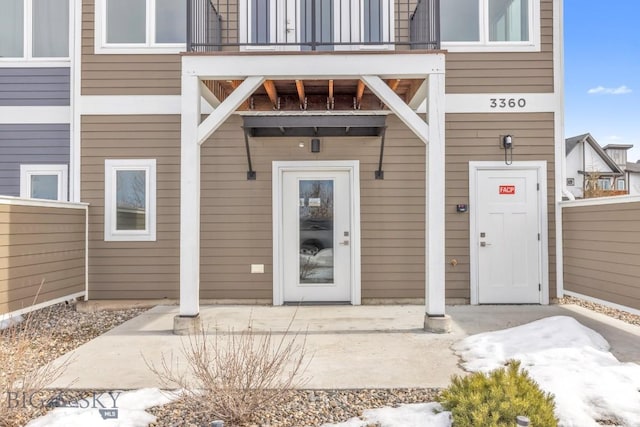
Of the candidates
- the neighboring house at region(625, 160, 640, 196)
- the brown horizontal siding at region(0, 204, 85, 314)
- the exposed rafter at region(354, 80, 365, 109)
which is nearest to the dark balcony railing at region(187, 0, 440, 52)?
the exposed rafter at region(354, 80, 365, 109)

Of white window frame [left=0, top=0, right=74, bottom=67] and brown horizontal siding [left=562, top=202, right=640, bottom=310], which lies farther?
white window frame [left=0, top=0, right=74, bottom=67]

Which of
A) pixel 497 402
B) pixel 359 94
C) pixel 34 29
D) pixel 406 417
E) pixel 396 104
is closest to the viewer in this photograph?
pixel 497 402

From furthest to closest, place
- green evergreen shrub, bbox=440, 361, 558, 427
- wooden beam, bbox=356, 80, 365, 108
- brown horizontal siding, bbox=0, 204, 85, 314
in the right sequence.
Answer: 1. wooden beam, bbox=356, 80, 365, 108
2. brown horizontal siding, bbox=0, 204, 85, 314
3. green evergreen shrub, bbox=440, 361, 558, 427

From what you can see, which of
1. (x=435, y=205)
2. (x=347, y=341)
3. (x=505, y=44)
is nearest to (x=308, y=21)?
(x=505, y=44)

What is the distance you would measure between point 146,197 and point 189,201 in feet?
5.74

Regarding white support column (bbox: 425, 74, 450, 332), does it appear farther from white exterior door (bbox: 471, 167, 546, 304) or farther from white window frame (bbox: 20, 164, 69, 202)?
white window frame (bbox: 20, 164, 69, 202)

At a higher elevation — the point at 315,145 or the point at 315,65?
the point at 315,65

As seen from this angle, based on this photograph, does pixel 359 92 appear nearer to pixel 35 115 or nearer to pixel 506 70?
pixel 506 70

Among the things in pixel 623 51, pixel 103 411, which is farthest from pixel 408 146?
pixel 623 51

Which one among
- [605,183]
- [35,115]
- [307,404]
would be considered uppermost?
[605,183]

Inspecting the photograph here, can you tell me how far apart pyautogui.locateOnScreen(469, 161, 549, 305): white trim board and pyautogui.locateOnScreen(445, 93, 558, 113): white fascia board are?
72cm

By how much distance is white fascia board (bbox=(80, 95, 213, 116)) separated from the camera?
595 centimetres

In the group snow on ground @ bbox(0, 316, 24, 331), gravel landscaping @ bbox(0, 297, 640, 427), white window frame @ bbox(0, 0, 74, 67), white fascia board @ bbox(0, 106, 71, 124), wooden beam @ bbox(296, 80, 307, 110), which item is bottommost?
gravel landscaping @ bbox(0, 297, 640, 427)

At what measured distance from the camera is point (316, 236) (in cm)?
600
